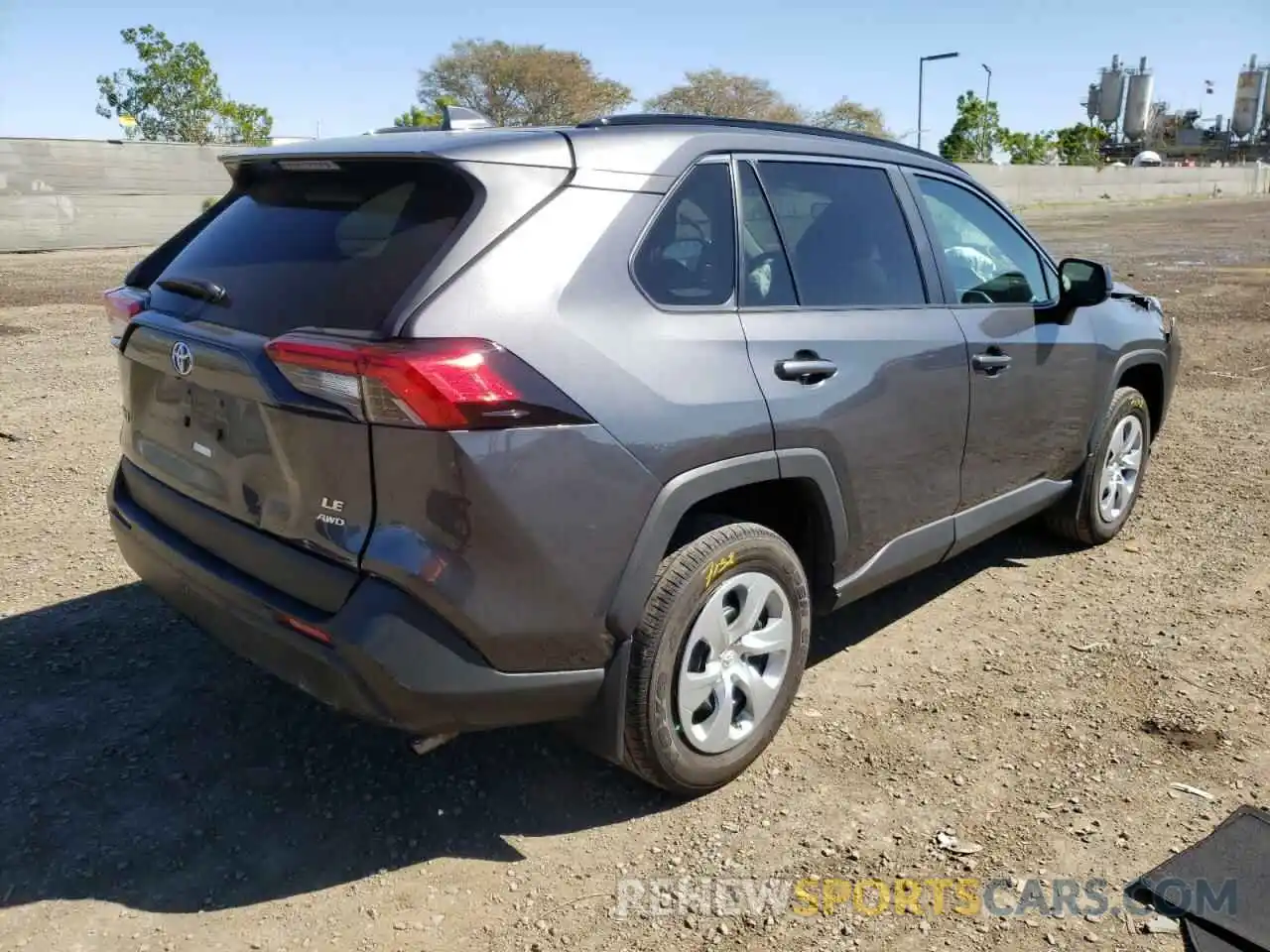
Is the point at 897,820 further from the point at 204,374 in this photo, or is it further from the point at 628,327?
the point at 204,374

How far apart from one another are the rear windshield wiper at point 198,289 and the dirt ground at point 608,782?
139 centimetres

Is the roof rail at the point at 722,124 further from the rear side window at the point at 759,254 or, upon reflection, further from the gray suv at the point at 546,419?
the rear side window at the point at 759,254

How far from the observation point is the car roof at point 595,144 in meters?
2.59

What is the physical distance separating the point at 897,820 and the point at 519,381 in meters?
1.66

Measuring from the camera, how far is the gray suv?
236 cm

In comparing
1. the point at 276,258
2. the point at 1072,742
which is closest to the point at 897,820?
the point at 1072,742

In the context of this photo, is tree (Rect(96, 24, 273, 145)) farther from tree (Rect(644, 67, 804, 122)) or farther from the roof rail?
the roof rail

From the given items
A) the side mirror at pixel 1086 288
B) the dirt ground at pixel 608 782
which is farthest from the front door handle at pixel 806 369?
the side mirror at pixel 1086 288

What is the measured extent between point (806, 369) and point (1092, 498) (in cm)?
239

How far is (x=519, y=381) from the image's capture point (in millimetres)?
2363

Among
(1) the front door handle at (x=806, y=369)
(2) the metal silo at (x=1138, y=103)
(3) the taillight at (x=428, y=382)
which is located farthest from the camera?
→ (2) the metal silo at (x=1138, y=103)

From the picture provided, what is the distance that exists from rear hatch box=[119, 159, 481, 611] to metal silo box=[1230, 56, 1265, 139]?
459ft

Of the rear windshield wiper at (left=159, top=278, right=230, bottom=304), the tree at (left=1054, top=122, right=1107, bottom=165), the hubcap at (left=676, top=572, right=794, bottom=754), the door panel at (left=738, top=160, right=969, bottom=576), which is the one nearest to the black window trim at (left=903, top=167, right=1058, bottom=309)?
the door panel at (left=738, top=160, right=969, bottom=576)

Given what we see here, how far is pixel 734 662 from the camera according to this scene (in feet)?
9.80
